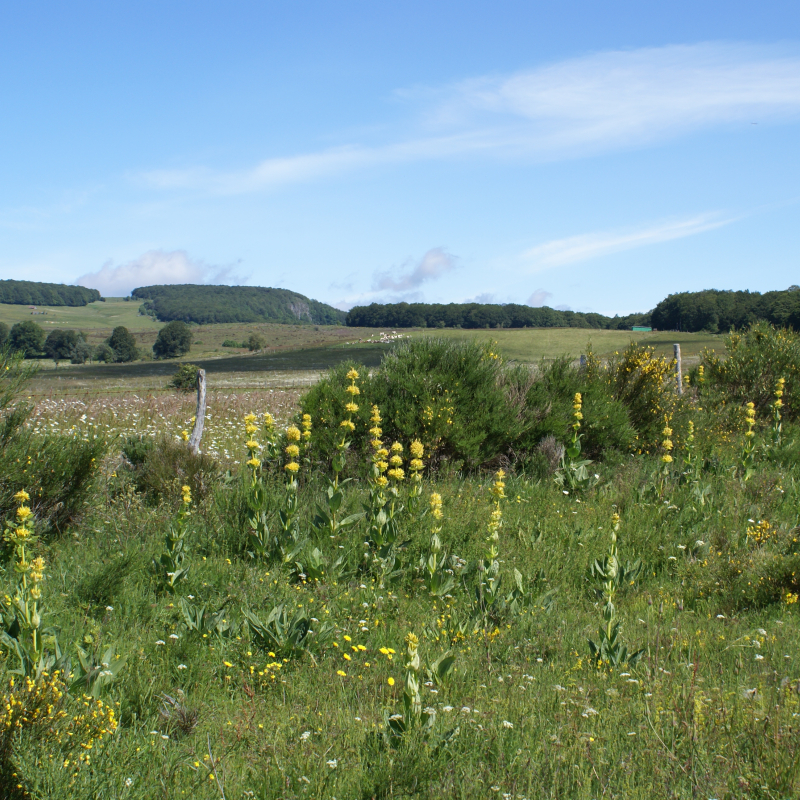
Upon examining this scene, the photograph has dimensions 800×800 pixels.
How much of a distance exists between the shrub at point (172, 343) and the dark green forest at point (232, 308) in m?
70.0

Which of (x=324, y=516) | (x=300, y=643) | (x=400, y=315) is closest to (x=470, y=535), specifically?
(x=324, y=516)

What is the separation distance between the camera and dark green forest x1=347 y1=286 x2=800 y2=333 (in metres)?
68.9

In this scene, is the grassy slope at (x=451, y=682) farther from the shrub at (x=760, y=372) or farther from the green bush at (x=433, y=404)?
the shrub at (x=760, y=372)

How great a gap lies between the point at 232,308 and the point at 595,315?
373 feet

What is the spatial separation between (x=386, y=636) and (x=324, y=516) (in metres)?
1.72

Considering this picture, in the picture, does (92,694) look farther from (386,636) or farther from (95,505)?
(95,505)

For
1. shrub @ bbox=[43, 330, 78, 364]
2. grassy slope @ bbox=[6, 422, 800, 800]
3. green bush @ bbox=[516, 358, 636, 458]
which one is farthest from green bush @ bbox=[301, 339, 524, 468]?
shrub @ bbox=[43, 330, 78, 364]

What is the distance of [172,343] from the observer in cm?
8844

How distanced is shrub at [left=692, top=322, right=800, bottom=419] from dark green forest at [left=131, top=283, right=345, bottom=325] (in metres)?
146

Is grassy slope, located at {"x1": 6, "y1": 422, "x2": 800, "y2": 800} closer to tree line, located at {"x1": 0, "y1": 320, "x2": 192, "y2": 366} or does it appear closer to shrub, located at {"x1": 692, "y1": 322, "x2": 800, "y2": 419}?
Answer: shrub, located at {"x1": 692, "y1": 322, "x2": 800, "y2": 419}

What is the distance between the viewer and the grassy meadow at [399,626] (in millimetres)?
2588

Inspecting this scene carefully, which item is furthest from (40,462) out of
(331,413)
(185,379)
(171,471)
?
(185,379)

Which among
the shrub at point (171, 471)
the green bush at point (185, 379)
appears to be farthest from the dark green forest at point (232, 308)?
the shrub at point (171, 471)

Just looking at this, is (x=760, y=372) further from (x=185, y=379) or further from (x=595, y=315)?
(x=595, y=315)
